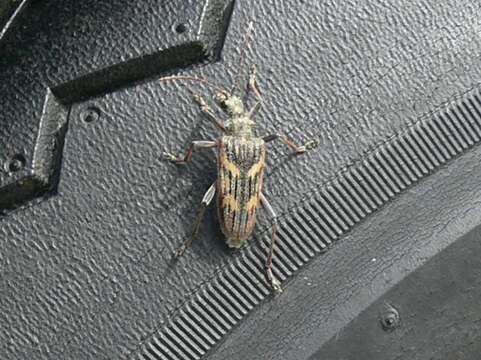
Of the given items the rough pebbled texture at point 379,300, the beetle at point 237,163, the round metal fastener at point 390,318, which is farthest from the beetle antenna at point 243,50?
the round metal fastener at point 390,318

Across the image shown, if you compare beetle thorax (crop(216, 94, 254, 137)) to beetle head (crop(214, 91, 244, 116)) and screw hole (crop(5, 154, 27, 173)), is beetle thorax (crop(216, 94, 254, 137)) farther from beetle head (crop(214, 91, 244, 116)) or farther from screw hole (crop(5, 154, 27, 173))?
screw hole (crop(5, 154, 27, 173))

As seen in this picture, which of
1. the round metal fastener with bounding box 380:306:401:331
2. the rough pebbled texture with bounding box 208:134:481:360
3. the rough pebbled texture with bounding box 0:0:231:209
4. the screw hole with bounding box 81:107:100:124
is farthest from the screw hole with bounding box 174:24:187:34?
the round metal fastener with bounding box 380:306:401:331

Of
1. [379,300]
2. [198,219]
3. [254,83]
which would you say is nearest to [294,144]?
[254,83]

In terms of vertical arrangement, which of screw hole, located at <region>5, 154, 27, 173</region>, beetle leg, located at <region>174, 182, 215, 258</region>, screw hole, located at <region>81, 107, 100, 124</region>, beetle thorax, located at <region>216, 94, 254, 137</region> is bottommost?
beetle leg, located at <region>174, 182, 215, 258</region>

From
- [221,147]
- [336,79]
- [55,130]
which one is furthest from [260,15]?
[55,130]

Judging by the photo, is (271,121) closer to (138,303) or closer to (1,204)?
(138,303)
